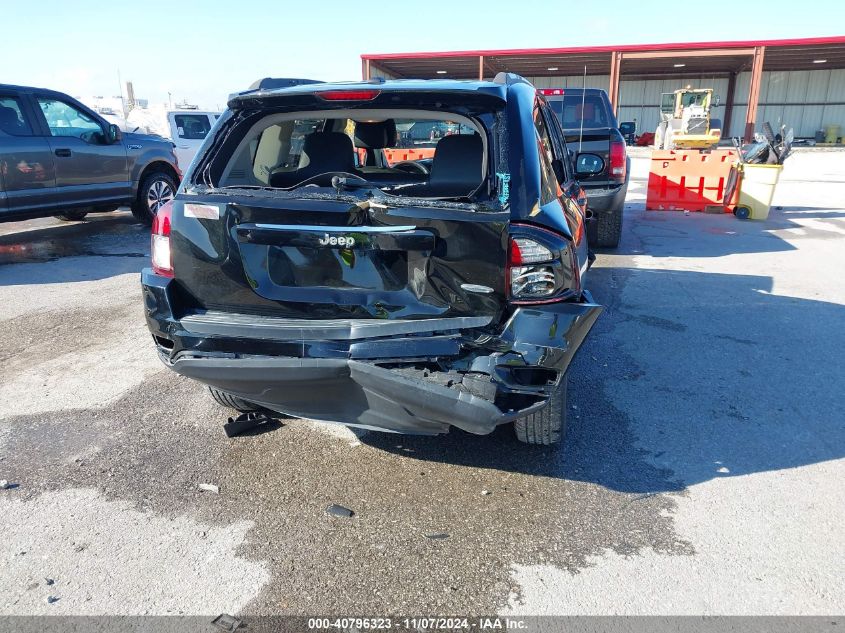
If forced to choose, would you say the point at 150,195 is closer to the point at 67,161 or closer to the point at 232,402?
the point at 67,161

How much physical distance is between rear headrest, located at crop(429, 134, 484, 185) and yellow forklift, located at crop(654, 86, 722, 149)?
80.3 ft

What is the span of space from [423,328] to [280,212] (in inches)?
31.6

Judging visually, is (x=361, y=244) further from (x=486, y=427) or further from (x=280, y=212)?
(x=486, y=427)

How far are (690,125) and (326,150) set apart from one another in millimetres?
25299

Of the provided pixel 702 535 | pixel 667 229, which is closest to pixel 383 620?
pixel 702 535

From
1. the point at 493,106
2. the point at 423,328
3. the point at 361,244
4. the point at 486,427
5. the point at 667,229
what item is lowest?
the point at 667,229

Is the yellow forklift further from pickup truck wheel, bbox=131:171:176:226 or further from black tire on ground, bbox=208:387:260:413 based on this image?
black tire on ground, bbox=208:387:260:413

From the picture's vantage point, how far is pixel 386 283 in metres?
2.66

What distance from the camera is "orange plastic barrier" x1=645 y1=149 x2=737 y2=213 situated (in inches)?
454

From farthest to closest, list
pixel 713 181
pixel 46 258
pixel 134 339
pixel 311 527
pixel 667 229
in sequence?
pixel 713 181
pixel 667 229
pixel 46 258
pixel 134 339
pixel 311 527

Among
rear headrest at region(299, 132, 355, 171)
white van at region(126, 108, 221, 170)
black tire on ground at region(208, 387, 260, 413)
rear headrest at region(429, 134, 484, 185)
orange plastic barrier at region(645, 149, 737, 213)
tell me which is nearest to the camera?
rear headrest at region(429, 134, 484, 185)

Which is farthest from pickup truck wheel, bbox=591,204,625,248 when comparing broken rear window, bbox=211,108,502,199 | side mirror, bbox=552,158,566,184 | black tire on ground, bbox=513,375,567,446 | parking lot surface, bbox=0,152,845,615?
black tire on ground, bbox=513,375,567,446

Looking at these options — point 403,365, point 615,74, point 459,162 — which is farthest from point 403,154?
point 615,74

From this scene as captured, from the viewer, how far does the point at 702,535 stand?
2617 mm
